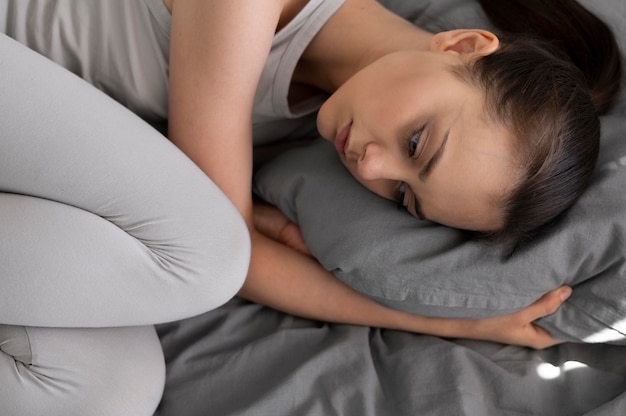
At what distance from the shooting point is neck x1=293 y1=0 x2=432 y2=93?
1.27m

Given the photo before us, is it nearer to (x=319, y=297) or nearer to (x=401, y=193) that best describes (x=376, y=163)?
(x=401, y=193)

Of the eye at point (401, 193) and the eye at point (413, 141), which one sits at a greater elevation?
the eye at point (413, 141)

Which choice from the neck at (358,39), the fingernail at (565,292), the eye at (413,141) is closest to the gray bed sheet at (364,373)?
the fingernail at (565,292)

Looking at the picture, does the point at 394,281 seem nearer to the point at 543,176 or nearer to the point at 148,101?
the point at 543,176

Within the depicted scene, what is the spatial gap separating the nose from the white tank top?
26 cm

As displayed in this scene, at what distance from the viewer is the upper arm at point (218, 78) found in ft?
3.68

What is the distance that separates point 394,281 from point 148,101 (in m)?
0.54

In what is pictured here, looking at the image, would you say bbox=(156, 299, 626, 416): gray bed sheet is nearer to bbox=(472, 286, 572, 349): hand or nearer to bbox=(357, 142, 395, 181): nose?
bbox=(472, 286, 572, 349): hand

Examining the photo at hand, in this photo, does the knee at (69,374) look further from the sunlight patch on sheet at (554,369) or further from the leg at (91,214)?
the sunlight patch on sheet at (554,369)

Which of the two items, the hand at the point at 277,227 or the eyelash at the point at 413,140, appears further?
the hand at the point at 277,227

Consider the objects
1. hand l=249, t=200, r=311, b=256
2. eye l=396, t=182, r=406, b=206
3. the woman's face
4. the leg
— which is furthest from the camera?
hand l=249, t=200, r=311, b=256

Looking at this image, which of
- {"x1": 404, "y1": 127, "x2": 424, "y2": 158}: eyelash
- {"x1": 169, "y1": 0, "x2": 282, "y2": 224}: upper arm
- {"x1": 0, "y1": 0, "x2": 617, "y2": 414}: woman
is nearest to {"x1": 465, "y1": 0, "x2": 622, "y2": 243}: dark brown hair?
{"x1": 0, "y1": 0, "x2": 617, "y2": 414}: woman

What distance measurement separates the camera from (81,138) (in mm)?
983

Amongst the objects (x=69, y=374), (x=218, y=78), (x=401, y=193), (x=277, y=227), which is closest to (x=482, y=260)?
(x=401, y=193)
